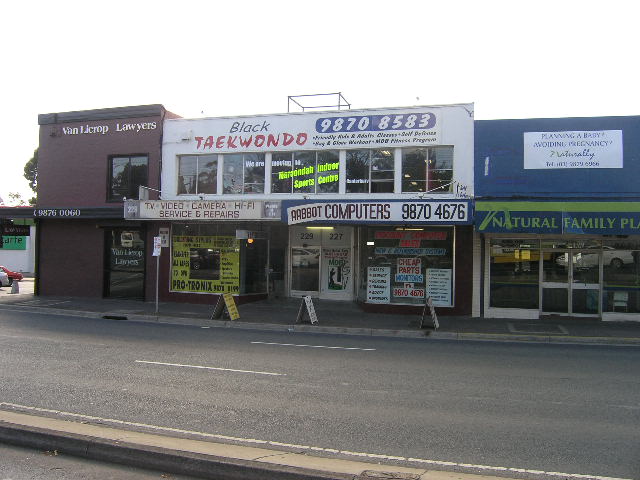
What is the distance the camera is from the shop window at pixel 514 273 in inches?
679

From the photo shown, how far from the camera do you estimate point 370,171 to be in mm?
18734

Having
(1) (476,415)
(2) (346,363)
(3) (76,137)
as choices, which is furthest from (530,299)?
(3) (76,137)

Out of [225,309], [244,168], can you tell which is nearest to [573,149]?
[244,168]

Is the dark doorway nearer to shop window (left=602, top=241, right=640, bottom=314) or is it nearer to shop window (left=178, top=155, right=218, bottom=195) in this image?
shop window (left=178, top=155, right=218, bottom=195)

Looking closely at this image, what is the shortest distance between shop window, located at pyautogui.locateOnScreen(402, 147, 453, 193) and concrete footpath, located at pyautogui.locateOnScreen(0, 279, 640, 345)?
4.30m

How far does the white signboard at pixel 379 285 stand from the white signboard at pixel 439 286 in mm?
1400

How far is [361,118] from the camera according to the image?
741 inches

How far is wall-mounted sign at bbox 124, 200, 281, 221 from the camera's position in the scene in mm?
18578

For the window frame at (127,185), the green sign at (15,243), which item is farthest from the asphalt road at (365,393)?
the green sign at (15,243)

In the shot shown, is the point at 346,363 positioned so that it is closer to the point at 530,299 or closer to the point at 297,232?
the point at 530,299

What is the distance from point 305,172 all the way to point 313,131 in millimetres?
1472

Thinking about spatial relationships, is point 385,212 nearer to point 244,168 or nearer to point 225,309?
point 225,309

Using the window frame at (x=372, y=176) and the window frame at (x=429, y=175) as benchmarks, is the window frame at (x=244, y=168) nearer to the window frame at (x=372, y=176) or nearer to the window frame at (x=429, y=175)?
the window frame at (x=372, y=176)

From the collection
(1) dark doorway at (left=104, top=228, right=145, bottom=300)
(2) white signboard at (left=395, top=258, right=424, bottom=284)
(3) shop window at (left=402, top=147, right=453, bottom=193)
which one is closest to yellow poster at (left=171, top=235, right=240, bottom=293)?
(1) dark doorway at (left=104, top=228, right=145, bottom=300)
